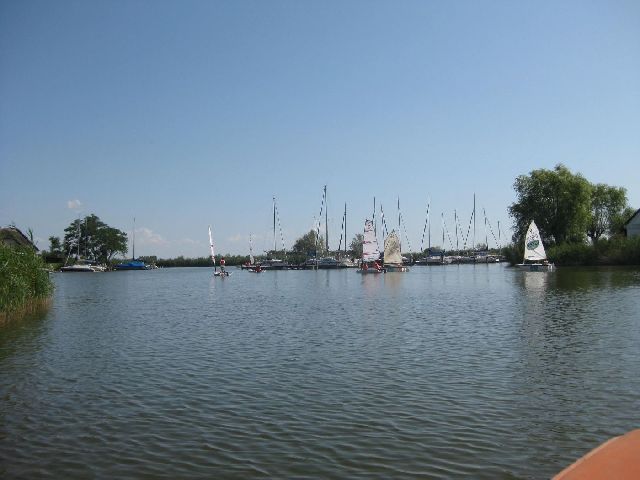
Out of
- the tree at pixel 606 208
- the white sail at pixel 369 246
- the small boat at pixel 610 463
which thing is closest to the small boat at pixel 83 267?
the white sail at pixel 369 246

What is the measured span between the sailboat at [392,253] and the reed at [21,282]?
6765cm

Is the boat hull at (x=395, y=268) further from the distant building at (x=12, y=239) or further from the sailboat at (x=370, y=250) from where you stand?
the distant building at (x=12, y=239)

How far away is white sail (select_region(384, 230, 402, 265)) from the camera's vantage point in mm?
97625

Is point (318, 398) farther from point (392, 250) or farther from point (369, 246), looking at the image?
point (392, 250)

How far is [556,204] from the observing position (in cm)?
10312

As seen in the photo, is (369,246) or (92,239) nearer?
(369,246)

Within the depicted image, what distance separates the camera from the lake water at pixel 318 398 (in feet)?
31.8

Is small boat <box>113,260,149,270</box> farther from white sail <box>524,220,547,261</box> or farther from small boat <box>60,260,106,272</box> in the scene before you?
white sail <box>524,220,547,261</box>

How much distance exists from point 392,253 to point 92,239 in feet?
336

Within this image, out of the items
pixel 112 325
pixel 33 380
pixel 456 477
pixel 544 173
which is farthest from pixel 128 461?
pixel 544 173

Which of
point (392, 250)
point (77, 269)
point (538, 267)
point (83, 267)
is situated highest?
point (392, 250)

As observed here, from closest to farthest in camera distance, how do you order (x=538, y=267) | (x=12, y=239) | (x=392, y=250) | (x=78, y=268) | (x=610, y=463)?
(x=610, y=463)
(x=12, y=239)
(x=538, y=267)
(x=392, y=250)
(x=78, y=268)

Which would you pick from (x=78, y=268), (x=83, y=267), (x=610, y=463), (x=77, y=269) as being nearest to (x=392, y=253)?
(x=83, y=267)

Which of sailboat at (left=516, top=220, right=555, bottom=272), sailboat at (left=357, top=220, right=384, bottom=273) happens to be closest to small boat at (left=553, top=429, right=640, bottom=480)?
sailboat at (left=516, top=220, right=555, bottom=272)
